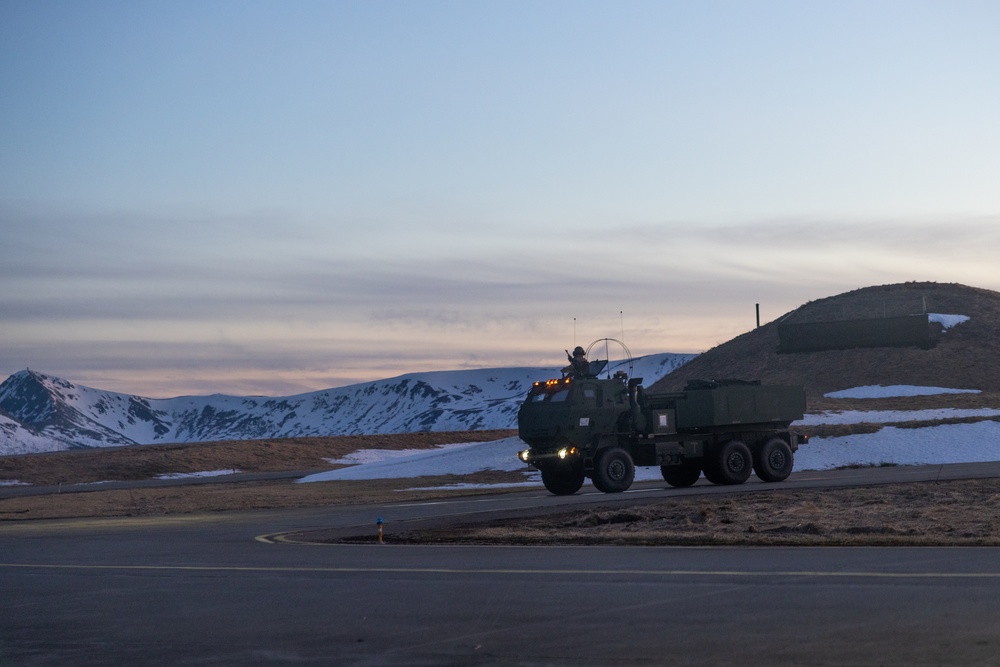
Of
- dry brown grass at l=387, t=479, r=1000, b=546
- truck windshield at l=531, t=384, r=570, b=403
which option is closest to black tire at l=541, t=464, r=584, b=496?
truck windshield at l=531, t=384, r=570, b=403

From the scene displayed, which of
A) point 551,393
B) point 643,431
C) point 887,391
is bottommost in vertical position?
point 643,431

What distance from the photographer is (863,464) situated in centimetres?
3809

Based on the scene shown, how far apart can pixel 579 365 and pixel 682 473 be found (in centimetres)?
441

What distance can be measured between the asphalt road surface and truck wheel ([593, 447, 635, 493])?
1261cm

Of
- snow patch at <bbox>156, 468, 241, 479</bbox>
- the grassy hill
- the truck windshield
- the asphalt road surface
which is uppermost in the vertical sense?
the grassy hill

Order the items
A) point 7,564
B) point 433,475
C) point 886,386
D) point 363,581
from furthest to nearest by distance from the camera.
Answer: point 886,386 < point 433,475 < point 7,564 < point 363,581

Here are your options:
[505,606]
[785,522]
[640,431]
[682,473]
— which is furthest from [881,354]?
[505,606]

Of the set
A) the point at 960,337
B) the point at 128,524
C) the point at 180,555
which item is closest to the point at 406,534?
the point at 180,555

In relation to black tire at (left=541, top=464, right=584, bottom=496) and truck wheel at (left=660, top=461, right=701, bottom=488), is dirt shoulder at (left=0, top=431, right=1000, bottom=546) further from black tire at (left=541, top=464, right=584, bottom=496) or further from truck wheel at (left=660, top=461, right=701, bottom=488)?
truck wheel at (left=660, top=461, right=701, bottom=488)

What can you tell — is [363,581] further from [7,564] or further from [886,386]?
[886,386]

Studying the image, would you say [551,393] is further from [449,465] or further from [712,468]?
[449,465]

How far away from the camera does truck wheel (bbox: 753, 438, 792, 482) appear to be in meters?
31.8

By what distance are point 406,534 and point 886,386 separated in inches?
2409

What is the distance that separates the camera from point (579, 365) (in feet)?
103
